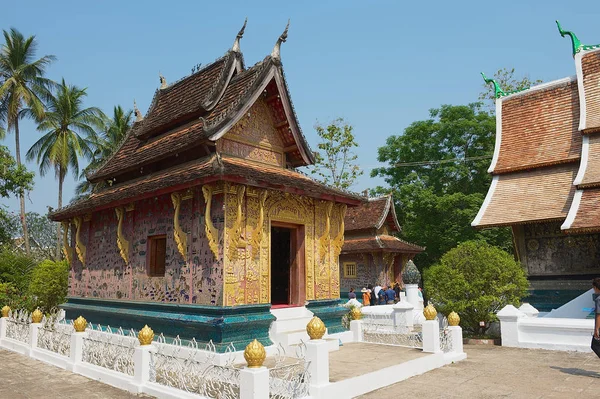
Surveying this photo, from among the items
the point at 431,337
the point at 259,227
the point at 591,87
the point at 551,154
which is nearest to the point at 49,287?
the point at 259,227

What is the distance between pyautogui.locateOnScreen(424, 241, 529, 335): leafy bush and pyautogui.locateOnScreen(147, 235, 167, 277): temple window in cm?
717

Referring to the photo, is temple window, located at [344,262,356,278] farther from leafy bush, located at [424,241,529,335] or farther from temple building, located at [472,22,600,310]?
leafy bush, located at [424,241,529,335]

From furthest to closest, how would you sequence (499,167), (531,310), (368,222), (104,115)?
(104,115)
(368,222)
(499,167)
(531,310)

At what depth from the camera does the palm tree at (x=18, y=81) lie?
91.9ft

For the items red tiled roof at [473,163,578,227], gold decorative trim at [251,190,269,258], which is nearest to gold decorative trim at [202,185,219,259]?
gold decorative trim at [251,190,269,258]

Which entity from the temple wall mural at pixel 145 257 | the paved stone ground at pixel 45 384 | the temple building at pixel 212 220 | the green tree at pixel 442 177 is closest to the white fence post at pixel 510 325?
the temple building at pixel 212 220

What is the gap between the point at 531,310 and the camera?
40.5 feet

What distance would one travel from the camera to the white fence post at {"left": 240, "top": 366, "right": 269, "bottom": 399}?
5.53 metres

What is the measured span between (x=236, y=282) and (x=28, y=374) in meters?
4.25

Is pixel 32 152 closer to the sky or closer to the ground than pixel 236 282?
closer to the sky

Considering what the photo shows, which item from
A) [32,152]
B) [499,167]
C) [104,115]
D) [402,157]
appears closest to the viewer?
[499,167]

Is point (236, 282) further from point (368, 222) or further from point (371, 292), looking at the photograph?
point (368, 222)

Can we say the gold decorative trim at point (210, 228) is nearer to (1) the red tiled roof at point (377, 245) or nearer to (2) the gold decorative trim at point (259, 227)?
(2) the gold decorative trim at point (259, 227)

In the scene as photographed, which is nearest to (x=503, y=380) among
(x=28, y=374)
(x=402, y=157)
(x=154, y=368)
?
(x=154, y=368)
